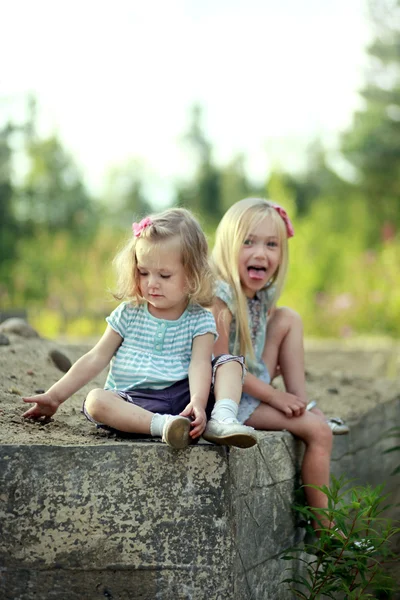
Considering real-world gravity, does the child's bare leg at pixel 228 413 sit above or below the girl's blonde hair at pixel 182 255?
below

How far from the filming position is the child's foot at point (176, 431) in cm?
238

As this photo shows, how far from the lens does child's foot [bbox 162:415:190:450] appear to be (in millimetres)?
2383

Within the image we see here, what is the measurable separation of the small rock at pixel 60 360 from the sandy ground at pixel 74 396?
0.03 m

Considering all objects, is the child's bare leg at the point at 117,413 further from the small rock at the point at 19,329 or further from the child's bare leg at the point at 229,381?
the small rock at the point at 19,329

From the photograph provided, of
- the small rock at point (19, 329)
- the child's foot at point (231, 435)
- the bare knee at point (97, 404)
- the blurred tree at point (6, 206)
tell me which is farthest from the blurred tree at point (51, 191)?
the child's foot at point (231, 435)

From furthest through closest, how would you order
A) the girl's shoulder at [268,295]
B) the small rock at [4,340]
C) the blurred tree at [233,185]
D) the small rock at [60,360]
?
the blurred tree at [233,185]
the small rock at [4,340]
the small rock at [60,360]
the girl's shoulder at [268,295]

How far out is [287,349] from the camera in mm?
3555

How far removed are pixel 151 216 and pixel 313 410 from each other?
4.20ft

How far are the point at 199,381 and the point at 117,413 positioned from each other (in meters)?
0.30

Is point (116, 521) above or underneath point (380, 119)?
underneath

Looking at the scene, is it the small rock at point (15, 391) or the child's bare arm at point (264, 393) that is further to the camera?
the small rock at point (15, 391)

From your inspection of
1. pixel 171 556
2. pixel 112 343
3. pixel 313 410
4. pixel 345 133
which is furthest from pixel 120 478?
pixel 345 133

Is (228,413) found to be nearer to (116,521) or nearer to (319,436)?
(116,521)

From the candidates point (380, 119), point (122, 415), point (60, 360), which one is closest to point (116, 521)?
point (122, 415)
